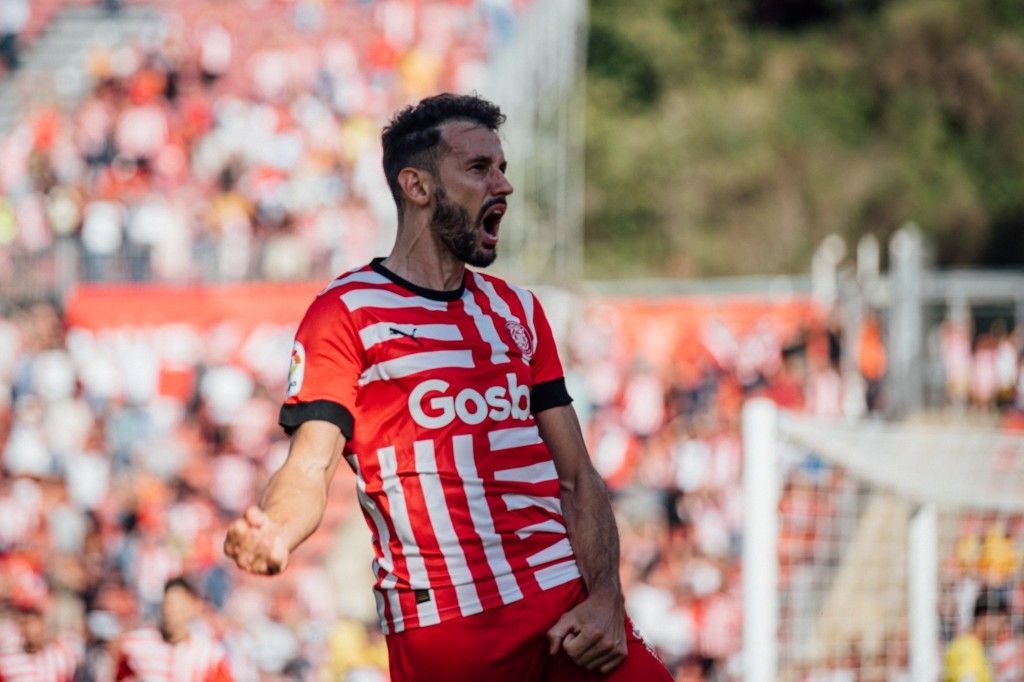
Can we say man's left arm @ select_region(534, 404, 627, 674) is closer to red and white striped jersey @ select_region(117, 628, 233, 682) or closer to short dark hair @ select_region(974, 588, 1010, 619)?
red and white striped jersey @ select_region(117, 628, 233, 682)

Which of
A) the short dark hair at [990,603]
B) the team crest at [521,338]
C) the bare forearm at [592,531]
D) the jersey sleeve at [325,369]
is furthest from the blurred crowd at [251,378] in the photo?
the jersey sleeve at [325,369]

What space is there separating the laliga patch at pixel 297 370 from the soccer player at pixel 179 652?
14.7ft

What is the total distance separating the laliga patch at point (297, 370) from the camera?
3980mm

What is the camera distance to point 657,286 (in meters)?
19.6

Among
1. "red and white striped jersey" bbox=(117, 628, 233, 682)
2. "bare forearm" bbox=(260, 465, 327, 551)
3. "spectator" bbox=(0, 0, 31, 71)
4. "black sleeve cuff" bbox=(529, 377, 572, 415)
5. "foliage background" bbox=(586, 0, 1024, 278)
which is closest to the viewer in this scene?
"bare forearm" bbox=(260, 465, 327, 551)

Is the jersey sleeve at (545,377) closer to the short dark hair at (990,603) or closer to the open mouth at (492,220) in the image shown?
the open mouth at (492,220)

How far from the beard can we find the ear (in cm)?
3

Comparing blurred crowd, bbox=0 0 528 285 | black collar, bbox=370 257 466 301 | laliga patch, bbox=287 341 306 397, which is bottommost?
laliga patch, bbox=287 341 306 397

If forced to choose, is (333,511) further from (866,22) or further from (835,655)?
(866,22)

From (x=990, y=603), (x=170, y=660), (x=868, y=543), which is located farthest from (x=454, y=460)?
(x=868, y=543)

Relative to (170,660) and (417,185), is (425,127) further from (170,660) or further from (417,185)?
(170,660)

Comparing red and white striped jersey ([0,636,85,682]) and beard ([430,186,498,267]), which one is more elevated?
beard ([430,186,498,267])

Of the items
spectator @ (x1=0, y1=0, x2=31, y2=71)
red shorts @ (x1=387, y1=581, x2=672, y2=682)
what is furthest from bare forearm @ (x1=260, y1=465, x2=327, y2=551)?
spectator @ (x1=0, y1=0, x2=31, y2=71)

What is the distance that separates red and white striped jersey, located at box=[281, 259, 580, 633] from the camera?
4.07 meters
